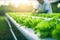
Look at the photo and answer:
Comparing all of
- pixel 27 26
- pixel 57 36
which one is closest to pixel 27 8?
pixel 27 26

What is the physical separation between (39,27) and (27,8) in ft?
107

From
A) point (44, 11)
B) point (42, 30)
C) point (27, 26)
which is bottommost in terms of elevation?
point (44, 11)

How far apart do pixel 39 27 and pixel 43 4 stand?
754cm

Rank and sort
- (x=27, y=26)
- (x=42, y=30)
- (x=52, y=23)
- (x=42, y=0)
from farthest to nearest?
(x=42, y=0)
(x=27, y=26)
(x=52, y=23)
(x=42, y=30)

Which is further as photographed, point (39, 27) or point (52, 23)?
point (52, 23)

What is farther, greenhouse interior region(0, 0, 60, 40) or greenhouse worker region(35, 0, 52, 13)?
greenhouse worker region(35, 0, 52, 13)

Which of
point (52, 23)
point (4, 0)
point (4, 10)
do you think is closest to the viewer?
point (52, 23)

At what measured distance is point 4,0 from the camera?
146 feet

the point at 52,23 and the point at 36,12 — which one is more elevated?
the point at 52,23

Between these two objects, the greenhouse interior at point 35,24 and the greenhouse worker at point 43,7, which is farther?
the greenhouse worker at point 43,7

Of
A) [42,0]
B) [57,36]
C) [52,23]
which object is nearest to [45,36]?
[52,23]

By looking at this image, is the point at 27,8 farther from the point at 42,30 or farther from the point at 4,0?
the point at 42,30

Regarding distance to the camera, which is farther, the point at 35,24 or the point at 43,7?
the point at 43,7

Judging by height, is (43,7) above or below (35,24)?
below
